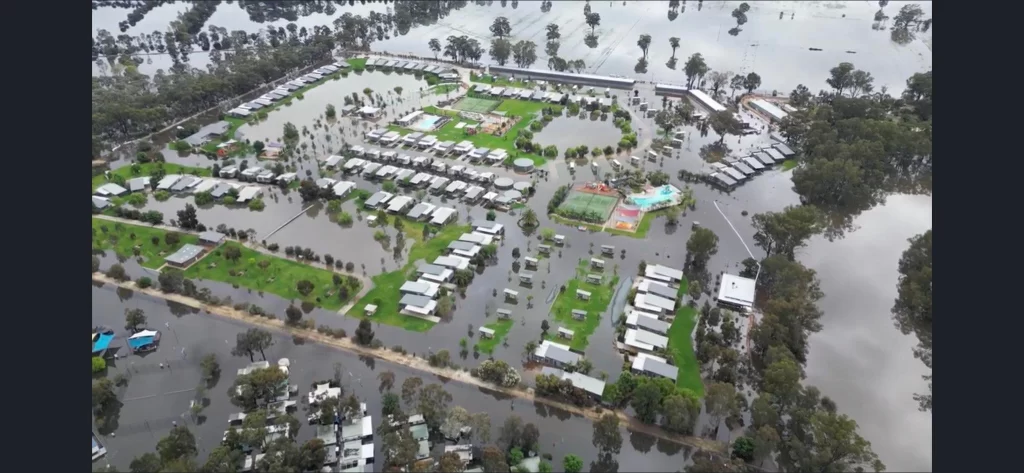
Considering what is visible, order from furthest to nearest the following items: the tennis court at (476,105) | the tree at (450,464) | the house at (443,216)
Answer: the tennis court at (476,105)
the house at (443,216)
the tree at (450,464)

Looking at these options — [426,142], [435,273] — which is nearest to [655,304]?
[435,273]

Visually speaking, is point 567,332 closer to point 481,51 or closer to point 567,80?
point 567,80

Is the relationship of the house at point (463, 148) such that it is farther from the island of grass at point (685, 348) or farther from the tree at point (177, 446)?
the tree at point (177, 446)

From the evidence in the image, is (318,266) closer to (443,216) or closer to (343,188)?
(443,216)

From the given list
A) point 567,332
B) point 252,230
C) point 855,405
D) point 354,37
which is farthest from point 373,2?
point 855,405

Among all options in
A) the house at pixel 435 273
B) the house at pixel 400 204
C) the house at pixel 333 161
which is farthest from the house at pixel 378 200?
the house at pixel 435 273

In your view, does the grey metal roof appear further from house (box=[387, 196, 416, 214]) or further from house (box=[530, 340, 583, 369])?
house (box=[530, 340, 583, 369])
